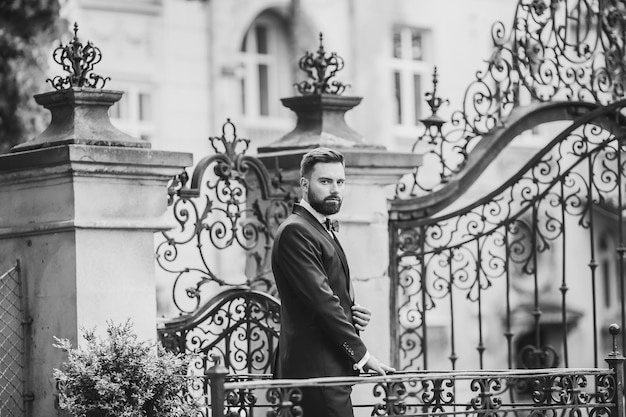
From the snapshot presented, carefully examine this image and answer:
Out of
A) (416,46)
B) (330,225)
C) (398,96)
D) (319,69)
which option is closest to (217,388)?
(330,225)

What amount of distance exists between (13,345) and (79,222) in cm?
78

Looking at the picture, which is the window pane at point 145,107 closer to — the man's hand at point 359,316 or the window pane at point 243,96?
the window pane at point 243,96

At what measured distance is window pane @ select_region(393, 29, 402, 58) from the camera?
24.5 metres

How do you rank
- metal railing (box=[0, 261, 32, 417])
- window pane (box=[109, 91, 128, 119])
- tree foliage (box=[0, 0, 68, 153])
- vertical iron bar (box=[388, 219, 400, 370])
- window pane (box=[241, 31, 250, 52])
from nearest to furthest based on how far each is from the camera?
metal railing (box=[0, 261, 32, 417]), vertical iron bar (box=[388, 219, 400, 370]), tree foliage (box=[0, 0, 68, 153]), window pane (box=[109, 91, 128, 119]), window pane (box=[241, 31, 250, 52])

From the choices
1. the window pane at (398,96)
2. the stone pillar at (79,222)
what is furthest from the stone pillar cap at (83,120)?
the window pane at (398,96)

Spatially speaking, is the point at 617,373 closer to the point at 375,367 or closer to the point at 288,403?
the point at 375,367

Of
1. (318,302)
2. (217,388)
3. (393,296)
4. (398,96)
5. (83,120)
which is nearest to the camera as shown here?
(217,388)

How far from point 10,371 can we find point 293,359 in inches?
74.8

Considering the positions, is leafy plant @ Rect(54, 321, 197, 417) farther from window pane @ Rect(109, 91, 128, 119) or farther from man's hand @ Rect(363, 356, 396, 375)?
window pane @ Rect(109, 91, 128, 119)

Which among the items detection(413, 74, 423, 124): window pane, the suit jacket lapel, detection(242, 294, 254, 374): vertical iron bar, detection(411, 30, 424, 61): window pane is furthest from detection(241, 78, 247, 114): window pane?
the suit jacket lapel

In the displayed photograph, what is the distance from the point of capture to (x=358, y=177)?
9.30m

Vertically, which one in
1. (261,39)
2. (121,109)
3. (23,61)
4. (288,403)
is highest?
(261,39)

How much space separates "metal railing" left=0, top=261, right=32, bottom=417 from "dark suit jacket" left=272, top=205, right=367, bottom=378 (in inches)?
68.7

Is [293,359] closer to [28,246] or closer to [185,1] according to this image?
[28,246]
